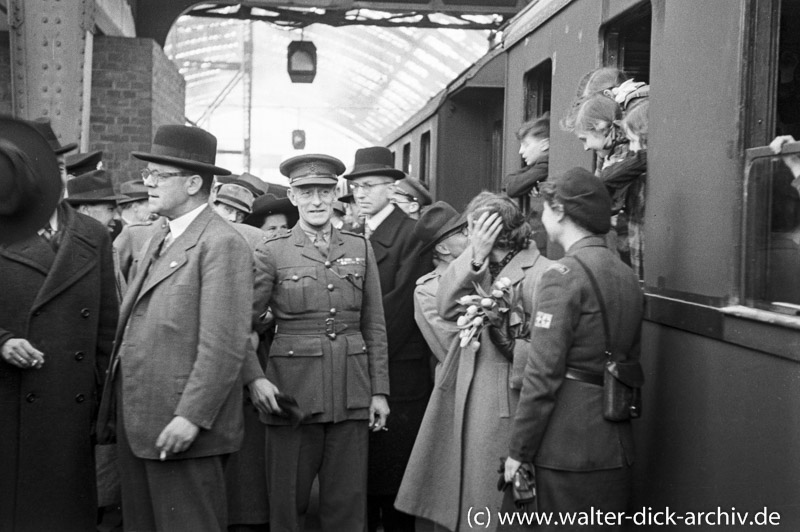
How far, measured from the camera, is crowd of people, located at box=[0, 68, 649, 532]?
145 inches

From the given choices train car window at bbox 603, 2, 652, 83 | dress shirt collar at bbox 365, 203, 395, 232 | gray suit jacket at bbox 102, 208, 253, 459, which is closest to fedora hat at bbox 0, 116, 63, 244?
gray suit jacket at bbox 102, 208, 253, 459

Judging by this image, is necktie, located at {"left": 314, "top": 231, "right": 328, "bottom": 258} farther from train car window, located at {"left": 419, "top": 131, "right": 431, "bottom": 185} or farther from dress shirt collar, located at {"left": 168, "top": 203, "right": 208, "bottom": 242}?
train car window, located at {"left": 419, "top": 131, "right": 431, "bottom": 185}

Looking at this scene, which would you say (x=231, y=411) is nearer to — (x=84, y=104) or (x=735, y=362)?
(x=735, y=362)

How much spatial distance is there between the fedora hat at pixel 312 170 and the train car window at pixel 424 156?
255 inches

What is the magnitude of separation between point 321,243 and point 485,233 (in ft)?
2.90

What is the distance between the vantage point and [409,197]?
6.95m

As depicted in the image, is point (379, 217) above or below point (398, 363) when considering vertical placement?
above

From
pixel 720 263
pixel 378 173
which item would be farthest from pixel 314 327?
pixel 720 263

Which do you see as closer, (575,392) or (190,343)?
(575,392)

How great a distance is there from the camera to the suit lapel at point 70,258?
14.4ft

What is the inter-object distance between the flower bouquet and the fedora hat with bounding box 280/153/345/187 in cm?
94

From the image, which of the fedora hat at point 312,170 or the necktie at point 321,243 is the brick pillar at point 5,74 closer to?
the fedora hat at point 312,170

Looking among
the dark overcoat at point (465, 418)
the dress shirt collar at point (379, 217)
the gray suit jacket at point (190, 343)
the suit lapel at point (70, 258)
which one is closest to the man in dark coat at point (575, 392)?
the dark overcoat at point (465, 418)

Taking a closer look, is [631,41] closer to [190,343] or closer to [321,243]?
[321,243]
